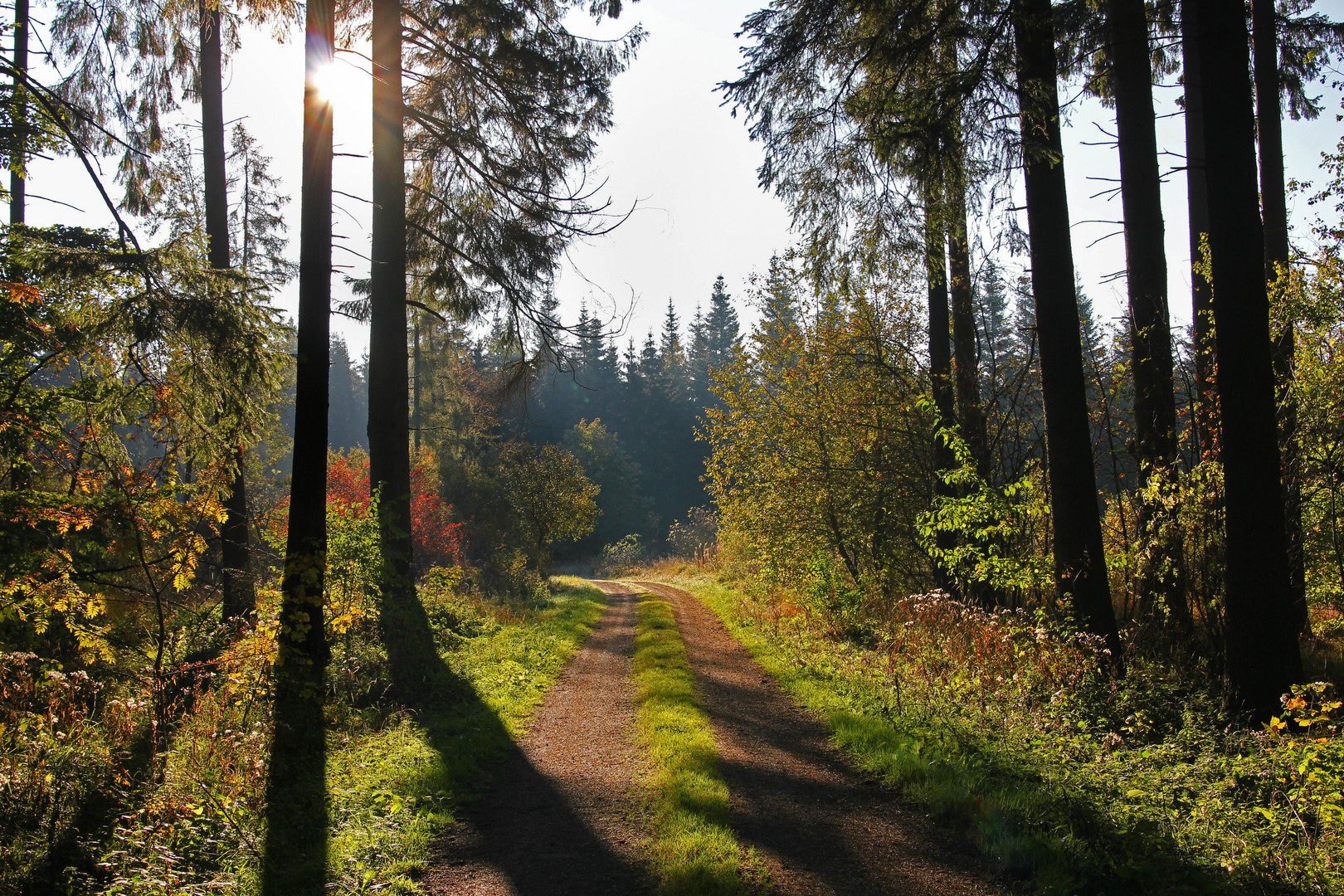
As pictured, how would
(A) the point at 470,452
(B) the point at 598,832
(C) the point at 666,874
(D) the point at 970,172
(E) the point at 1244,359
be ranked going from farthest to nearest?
(A) the point at 470,452 < (D) the point at 970,172 < (E) the point at 1244,359 < (B) the point at 598,832 < (C) the point at 666,874

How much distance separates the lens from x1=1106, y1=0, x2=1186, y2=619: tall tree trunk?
741 cm

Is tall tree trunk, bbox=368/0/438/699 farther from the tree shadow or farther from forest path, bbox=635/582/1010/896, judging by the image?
forest path, bbox=635/582/1010/896

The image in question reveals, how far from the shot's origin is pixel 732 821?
4.78 metres

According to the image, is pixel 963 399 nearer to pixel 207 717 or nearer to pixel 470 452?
pixel 207 717

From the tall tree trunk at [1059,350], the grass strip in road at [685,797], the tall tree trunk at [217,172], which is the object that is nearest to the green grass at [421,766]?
the grass strip in road at [685,797]

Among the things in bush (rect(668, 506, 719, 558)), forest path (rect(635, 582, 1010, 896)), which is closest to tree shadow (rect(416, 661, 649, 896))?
forest path (rect(635, 582, 1010, 896))

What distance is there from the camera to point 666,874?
13.4 feet

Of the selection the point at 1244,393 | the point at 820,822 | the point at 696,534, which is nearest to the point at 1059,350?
the point at 1244,393

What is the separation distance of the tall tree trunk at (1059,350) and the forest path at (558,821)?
15.1ft

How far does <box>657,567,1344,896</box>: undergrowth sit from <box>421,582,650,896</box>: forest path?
207 centimetres

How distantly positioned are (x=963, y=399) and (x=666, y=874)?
8.07 metres

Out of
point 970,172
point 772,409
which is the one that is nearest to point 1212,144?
point 970,172

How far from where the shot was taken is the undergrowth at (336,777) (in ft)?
13.0

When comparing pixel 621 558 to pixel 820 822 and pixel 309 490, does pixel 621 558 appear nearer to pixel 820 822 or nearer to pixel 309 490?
pixel 309 490
